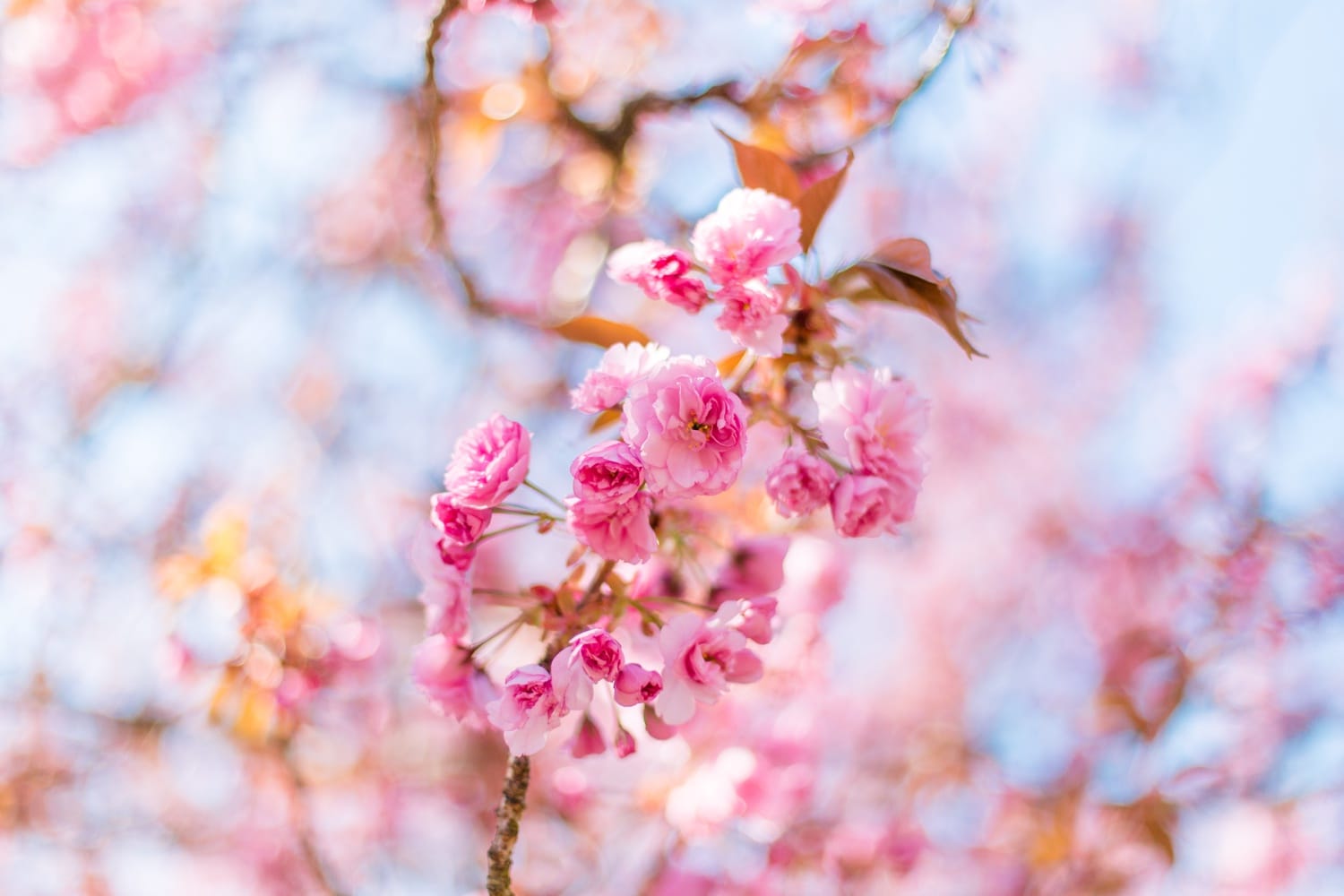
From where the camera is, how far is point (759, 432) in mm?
2494

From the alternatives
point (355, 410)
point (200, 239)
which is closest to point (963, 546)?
point (355, 410)

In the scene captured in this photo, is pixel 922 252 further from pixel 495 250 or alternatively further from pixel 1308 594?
pixel 495 250

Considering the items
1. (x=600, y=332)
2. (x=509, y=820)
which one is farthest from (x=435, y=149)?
(x=509, y=820)

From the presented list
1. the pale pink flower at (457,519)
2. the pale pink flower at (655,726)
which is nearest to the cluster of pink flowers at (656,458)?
the pale pink flower at (457,519)

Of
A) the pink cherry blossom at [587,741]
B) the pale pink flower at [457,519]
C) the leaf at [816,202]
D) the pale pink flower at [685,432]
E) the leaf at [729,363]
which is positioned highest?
the leaf at [816,202]

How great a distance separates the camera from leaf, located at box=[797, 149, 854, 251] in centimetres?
102

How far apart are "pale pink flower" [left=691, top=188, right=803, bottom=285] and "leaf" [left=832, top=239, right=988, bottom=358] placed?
12 centimetres

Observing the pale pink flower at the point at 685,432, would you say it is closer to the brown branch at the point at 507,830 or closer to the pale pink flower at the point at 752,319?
the pale pink flower at the point at 752,319

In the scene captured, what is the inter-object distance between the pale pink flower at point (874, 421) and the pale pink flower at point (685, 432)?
0.42 feet

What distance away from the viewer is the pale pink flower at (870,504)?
2.93 ft

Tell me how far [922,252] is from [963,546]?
17.2 feet

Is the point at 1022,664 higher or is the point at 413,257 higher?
the point at 413,257

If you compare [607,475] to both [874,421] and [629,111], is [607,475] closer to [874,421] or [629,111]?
[874,421]

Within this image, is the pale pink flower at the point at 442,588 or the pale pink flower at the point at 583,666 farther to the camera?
the pale pink flower at the point at 442,588
